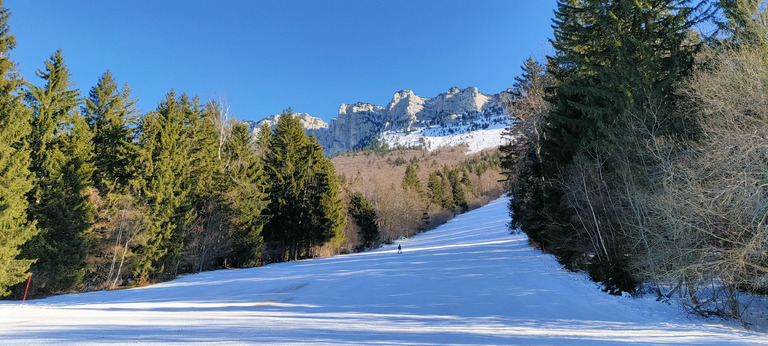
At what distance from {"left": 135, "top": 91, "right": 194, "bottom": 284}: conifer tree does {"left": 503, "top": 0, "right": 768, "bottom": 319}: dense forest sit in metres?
22.4

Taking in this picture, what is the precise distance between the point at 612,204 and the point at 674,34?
6.79 meters

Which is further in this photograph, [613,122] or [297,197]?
[297,197]

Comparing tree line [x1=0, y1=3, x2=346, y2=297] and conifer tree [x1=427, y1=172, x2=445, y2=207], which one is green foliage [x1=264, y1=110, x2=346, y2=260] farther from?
conifer tree [x1=427, y1=172, x2=445, y2=207]

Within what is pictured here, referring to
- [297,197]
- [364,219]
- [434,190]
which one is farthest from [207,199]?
[434,190]

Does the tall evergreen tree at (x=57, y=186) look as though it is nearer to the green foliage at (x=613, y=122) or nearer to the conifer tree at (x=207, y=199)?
the conifer tree at (x=207, y=199)

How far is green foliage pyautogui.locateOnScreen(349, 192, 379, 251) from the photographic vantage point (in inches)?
1891

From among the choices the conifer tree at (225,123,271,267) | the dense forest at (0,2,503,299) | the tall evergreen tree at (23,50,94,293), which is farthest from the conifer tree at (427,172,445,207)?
the tall evergreen tree at (23,50,94,293)

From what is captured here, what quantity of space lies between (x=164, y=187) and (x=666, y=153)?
25.3 metres

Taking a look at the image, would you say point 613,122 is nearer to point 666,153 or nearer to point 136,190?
point 666,153

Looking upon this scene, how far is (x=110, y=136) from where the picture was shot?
22.0m

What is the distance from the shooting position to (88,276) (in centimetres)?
1859

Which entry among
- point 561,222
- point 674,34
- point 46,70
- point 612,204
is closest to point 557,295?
point 612,204

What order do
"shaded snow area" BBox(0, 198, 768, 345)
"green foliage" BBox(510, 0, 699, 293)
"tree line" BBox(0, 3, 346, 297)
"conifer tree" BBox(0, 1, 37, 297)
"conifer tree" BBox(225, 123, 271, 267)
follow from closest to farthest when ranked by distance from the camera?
1. "shaded snow area" BBox(0, 198, 768, 345)
2. "green foliage" BBox(510, 0, 699, 293)
3. "conifer tree" BBox(0, 1, 37, 297)
4. "tree line" BBox(0, 3, 346, 297)
5. "conifer tree" BBox(225, 123, 271, 267)

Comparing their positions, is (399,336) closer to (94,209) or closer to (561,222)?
(561,222)
